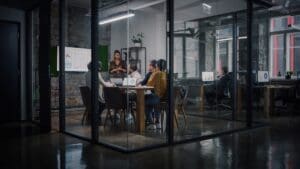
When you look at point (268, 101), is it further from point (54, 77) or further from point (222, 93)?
point (54, 77)

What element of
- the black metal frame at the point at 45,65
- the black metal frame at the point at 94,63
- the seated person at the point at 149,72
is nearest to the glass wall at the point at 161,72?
the seated person at the point at 149,72

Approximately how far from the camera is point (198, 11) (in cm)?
825

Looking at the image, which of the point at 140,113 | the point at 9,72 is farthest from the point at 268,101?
the point at 9,72

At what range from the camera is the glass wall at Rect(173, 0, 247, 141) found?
303 inches

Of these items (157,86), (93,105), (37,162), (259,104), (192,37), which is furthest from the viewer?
(259,104)

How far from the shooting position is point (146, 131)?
6.12 m

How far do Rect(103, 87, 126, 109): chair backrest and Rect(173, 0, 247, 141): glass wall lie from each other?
202cm

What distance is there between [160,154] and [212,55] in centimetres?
409

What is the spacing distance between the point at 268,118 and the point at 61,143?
18.2 ft

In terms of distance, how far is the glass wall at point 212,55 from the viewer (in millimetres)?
7699

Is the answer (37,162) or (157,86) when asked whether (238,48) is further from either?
(37,162)

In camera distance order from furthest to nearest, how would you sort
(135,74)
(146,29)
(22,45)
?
(146,29) → (22,45) → (135,74)

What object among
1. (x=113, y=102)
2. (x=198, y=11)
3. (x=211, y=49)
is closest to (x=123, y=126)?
(x=113, y=102)

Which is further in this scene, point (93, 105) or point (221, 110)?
point (221, 110)
